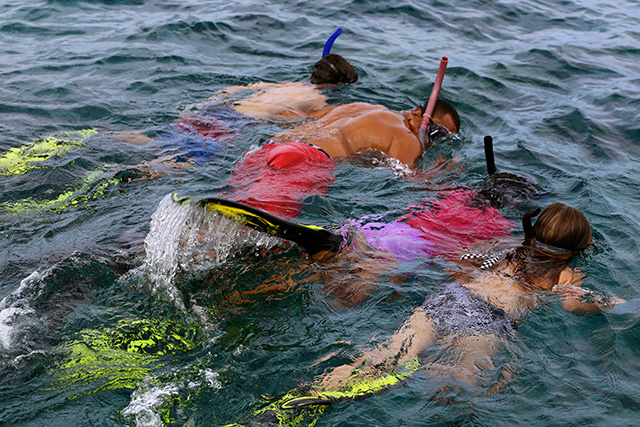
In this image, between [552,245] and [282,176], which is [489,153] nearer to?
[552,245]

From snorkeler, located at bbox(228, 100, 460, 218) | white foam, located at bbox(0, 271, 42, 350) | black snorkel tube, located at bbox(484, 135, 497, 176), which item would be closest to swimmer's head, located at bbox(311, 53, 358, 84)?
snorkeler, located at bbox(228, 100, 460, 218)

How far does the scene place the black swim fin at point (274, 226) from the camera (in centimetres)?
310

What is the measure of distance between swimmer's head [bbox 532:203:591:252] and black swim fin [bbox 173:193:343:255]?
1358 mm

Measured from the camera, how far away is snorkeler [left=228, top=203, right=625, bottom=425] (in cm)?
279

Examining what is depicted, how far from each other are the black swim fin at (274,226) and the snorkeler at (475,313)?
73 centimetres

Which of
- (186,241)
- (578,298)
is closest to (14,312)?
(186,241)

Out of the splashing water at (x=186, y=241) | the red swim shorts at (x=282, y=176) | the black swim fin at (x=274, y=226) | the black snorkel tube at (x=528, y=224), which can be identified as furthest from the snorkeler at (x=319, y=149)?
the black snorkel tube at (x=528, y=224)

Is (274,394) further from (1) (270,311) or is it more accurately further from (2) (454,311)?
(2) (454,311)

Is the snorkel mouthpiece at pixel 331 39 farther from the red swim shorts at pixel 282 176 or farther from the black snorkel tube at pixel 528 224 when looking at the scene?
the black snorkel tube at pixel 528 224

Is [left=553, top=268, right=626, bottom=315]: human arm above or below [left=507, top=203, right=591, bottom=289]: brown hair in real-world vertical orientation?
below

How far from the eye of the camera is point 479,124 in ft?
22.9

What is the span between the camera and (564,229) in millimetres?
3549

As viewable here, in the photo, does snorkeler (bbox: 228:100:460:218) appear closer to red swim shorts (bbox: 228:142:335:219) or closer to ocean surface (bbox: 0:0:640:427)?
red swim shorts (bbox: 228:142:335:219)

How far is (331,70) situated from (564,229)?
Answer: 4.30 metres
